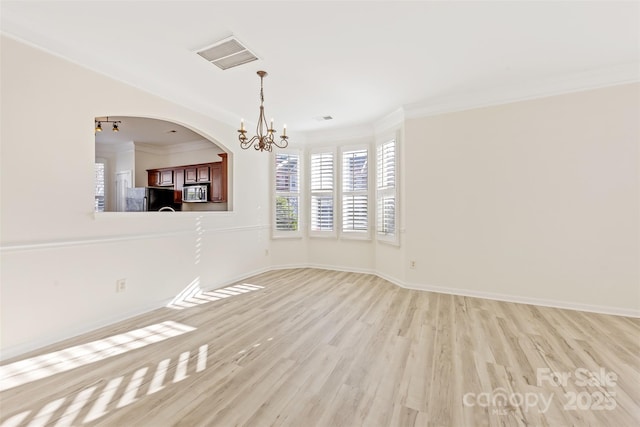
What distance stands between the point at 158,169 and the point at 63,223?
161 inches

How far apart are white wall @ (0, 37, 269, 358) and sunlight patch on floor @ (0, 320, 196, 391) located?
0.28m

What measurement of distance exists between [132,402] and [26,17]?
3.10m

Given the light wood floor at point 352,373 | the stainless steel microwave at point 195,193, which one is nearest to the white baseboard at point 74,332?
the light wood floor at point 352,373

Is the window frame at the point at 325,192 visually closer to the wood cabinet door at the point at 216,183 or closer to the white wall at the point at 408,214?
the white wall at the point at 408,214

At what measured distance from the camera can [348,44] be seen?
2.58 m

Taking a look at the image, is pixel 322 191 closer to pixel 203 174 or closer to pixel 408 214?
pixel 408 214

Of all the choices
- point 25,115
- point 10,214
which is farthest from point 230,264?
point 25,115

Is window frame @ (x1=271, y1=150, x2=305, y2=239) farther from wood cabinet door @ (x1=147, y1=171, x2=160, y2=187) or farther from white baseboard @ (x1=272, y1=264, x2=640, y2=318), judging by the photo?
wood cabinet door @ (x1=147, y1=171, x2=160, y2=187)

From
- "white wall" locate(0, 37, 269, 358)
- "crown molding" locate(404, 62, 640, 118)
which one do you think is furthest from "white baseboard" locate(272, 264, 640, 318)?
"white wall" locate(0, 37, 269, 358)

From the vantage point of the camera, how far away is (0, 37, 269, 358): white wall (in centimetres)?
228

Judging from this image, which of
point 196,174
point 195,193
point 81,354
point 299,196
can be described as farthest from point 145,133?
point 81,354

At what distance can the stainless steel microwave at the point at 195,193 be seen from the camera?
578cm

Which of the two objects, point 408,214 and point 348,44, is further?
point 408,214

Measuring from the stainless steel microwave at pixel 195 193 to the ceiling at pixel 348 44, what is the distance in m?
2.38
